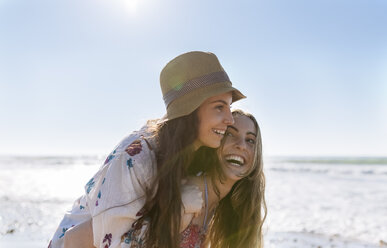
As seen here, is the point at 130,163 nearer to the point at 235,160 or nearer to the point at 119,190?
the point at 119,190

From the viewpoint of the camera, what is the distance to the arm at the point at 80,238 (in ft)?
10.1

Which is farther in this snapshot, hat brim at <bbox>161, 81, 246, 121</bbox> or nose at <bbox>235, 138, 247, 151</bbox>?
nose at <bbox>235, 138, 247, 151</bbox>

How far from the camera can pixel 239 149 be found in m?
3.89

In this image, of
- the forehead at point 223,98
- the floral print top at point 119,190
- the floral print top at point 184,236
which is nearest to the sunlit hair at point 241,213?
the floral print top at point 184,236

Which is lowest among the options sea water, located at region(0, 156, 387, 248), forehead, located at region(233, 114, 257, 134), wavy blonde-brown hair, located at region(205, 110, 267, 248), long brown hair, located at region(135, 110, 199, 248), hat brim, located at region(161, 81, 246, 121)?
sea water, located at region(0, 156, 387, 248)

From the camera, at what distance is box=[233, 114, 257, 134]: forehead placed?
3945 millimetres

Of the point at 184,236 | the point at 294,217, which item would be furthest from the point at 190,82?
the point at 294,217

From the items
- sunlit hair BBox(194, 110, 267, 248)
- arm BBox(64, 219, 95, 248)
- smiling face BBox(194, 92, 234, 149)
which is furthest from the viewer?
sunlit hair BBox(194, 110, 267, 248)

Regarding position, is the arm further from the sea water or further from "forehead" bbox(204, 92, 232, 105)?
the sea water

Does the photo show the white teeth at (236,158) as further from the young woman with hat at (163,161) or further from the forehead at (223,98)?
the forehead at (223,98)

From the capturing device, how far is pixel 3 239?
6.78 metres

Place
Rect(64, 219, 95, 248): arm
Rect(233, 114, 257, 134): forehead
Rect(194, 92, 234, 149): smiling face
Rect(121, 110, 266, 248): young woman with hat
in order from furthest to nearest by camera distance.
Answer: Rect(233, 114, 257, 134): forehead < Rect(121, 110, 266, 248): young woman with hat < Rect(194, 92, 234, 149): smiling face < Rect(64, 219, 95, 248): arm

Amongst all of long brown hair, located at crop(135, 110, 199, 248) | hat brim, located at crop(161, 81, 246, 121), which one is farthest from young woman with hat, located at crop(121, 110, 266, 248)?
hat brim, located at crop(161, 81, 246, 121)

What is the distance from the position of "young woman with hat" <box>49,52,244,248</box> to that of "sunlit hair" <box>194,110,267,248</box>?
27.0 inches
